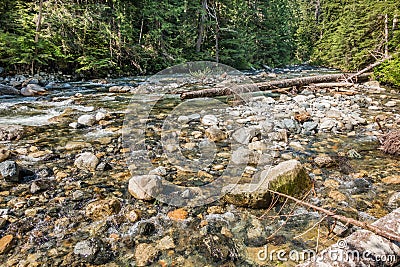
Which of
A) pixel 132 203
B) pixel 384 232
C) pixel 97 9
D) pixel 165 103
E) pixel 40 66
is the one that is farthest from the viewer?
pixel 97 9

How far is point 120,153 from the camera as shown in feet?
11.4

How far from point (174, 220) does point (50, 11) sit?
12.2m

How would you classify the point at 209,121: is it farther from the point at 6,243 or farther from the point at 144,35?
the point at 144,35

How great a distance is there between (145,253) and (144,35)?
1457 centimetres

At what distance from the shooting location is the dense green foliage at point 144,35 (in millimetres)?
9923

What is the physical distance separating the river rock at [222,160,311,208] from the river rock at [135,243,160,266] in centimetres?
86

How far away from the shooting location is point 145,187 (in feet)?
7.95

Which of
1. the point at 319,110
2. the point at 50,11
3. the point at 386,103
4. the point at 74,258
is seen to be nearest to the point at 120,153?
the point at 74,258

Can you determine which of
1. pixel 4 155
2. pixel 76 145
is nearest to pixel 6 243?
pixel 4 155

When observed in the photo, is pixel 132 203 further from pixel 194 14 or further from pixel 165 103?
pixel 194 14

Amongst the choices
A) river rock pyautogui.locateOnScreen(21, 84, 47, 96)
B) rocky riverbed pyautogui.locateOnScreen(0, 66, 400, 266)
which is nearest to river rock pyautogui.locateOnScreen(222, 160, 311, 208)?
rocky riverbed pyautogui.locateOnScreen(0, 66, 400, 266)

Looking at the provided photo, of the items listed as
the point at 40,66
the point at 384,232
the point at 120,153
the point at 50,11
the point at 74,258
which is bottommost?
the point at 74,258

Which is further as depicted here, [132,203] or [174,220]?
[132,203]

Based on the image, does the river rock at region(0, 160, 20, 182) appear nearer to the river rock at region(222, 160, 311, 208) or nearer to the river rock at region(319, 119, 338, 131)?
the river rock at region(222, 160, 311, 208)
